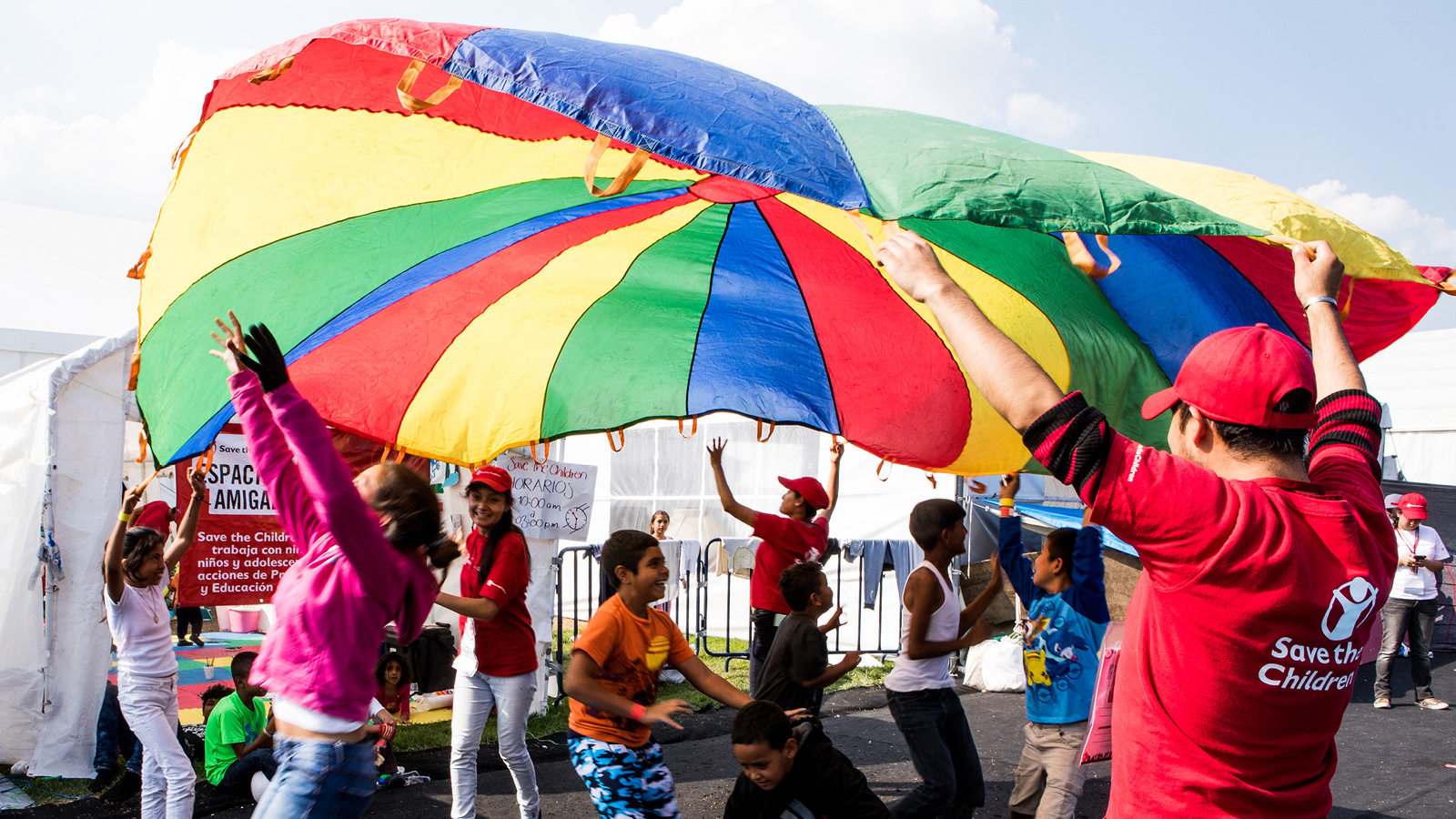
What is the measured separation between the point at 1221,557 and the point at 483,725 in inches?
167

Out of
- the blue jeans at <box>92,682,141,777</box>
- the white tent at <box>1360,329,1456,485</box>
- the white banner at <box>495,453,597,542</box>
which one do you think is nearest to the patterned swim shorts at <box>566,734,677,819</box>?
the blue jeans at <box>92,682,141,777</box>

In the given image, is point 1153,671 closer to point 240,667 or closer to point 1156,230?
point 1156,230

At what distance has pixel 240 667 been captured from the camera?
21.3ft

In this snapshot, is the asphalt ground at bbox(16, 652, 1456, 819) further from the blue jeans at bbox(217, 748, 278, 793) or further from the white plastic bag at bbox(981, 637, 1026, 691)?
the white plastic bag at bbox(981, 637, 1026, 691)

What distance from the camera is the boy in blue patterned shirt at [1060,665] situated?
170 inches

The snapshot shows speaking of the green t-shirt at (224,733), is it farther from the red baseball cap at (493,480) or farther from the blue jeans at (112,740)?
the red baseball cap at (493,480)

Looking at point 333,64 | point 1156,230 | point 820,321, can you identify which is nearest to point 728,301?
point 820,321

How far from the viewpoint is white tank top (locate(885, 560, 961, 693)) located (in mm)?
4602

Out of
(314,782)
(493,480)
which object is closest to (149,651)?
(493,480)

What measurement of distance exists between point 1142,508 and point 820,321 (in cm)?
299

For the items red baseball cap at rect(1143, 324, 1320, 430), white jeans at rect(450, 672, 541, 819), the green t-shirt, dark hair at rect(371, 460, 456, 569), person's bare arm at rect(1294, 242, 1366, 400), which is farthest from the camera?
the green t-shirt

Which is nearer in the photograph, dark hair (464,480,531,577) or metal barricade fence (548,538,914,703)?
dark hair (464,480,531,577)

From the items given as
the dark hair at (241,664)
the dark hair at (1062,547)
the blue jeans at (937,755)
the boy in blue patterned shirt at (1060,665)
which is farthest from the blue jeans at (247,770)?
the dark hair at (1062,547)

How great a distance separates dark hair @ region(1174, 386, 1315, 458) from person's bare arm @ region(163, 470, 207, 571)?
441cm
